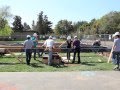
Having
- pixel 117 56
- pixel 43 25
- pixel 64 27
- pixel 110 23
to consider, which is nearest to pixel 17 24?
pixel 43 25

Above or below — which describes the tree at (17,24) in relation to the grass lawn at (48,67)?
above

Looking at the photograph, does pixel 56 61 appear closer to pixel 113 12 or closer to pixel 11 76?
pixel 11 76

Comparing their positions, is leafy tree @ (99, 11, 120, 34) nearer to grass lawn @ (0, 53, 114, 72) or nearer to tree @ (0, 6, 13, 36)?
tree @ (0, 6, 13, 36)

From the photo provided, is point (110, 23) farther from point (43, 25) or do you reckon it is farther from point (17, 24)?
point (17, 24)

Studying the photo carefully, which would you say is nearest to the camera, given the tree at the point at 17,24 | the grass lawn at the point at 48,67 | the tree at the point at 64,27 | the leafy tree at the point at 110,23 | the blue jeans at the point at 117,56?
the grass lawn at the point at 48,67

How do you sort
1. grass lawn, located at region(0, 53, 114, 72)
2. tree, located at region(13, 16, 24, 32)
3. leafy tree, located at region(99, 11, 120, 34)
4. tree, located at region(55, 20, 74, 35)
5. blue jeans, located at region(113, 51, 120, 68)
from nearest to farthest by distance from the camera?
grass lawn, located at region(0, 53, 114, 72)
blue jeans, located at region(113, 51, 120, 68)
leafy tree, located at region(99, 11, 120, 34)
tree, located at region(55, 20, 74, 35)
tree, located at region(13, 16, 24, 32)

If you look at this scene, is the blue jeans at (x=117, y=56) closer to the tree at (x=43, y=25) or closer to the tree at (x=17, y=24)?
the tree at (x=43, y=25)

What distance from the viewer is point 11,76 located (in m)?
14.2

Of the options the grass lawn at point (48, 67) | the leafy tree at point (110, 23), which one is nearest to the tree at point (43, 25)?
the leafy tree at point (110, 23)

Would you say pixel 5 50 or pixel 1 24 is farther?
pixel 1 24

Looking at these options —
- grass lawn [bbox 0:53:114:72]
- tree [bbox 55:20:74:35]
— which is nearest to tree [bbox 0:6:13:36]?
tree [bbox 55:20:74:35]

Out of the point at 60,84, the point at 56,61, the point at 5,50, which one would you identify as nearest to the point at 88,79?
the point at 60,84

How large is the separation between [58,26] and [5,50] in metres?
112

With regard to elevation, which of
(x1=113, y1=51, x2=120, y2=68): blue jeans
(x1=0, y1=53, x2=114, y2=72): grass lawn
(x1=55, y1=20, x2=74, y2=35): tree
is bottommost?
(x1=0, y1=53, x2=114, y2=72): grass lawn
